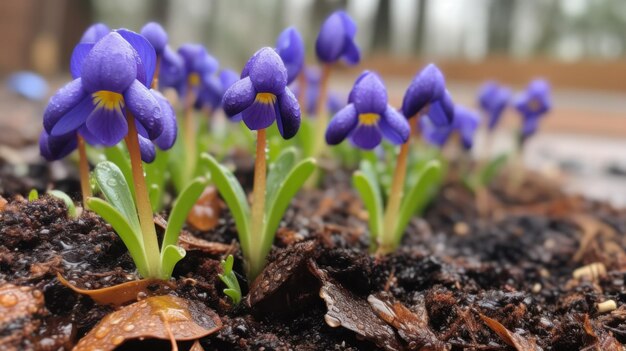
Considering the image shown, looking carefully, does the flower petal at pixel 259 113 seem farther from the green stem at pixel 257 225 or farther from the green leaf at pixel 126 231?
the green leaf at pixel 126 231

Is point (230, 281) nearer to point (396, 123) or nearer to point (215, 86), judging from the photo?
point (396, 123)

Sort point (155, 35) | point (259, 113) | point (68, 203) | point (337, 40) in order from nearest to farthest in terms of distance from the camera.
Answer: point (259, 113), point (68, 203), point (155, 35), point (337, 40)

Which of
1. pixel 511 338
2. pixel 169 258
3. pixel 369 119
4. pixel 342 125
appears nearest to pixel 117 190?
pixel 169 258

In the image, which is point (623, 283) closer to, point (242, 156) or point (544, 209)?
point (544, 209)

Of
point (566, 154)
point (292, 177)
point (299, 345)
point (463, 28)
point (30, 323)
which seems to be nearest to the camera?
point (30, 323)

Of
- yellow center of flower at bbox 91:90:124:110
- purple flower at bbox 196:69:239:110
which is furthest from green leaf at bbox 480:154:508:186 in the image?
yellow center of flower at bbox 91:90:124:110

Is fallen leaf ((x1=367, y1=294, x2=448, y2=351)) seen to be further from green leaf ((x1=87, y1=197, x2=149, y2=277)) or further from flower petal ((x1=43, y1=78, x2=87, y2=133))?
flower petal ((x1=43, y1=78, x2=87, y2=133))

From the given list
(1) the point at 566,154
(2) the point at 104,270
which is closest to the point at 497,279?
(2) the point at 104,270
